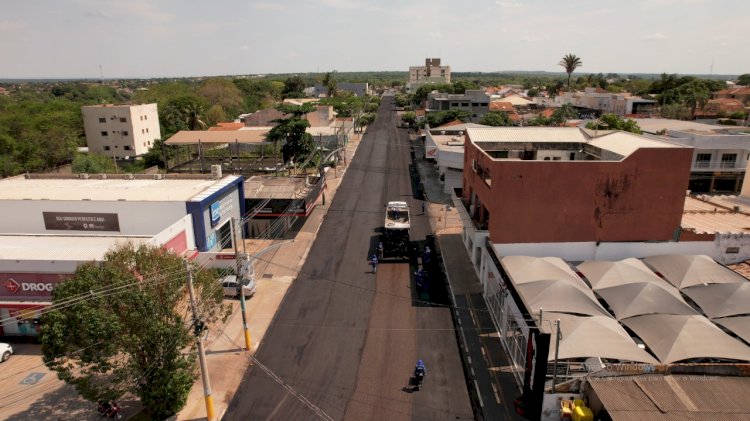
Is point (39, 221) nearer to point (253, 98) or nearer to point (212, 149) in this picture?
point (212, 149)

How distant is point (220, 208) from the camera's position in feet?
120

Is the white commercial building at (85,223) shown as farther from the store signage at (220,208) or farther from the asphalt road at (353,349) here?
the asphalt road at (353,349)

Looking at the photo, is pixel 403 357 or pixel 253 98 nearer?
pixel 403 357

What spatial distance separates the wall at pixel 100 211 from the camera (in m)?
32.8

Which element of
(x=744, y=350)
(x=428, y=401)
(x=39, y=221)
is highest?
(x=39, y=221)

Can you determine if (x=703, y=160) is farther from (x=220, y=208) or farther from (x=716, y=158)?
(x=220, y=208)

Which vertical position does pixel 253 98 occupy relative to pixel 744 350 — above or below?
above

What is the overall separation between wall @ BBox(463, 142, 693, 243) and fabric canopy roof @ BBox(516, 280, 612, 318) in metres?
5.12

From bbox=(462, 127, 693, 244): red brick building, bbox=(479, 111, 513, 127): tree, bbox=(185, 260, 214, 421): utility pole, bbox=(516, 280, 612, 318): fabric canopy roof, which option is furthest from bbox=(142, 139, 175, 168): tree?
bbox=(516, 280, 612, 318): fabric canopy roof

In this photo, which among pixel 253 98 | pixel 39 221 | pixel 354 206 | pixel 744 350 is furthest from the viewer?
pixel 253 98

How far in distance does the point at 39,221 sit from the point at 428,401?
30236 millimetres

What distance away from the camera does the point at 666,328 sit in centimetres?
Answer: 2180

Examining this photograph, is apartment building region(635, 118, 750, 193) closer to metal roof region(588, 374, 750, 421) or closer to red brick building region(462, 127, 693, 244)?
red brick building region(462, 127, 693, 244)

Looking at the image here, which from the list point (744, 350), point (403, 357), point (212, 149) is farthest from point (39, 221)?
point (212, 149)
